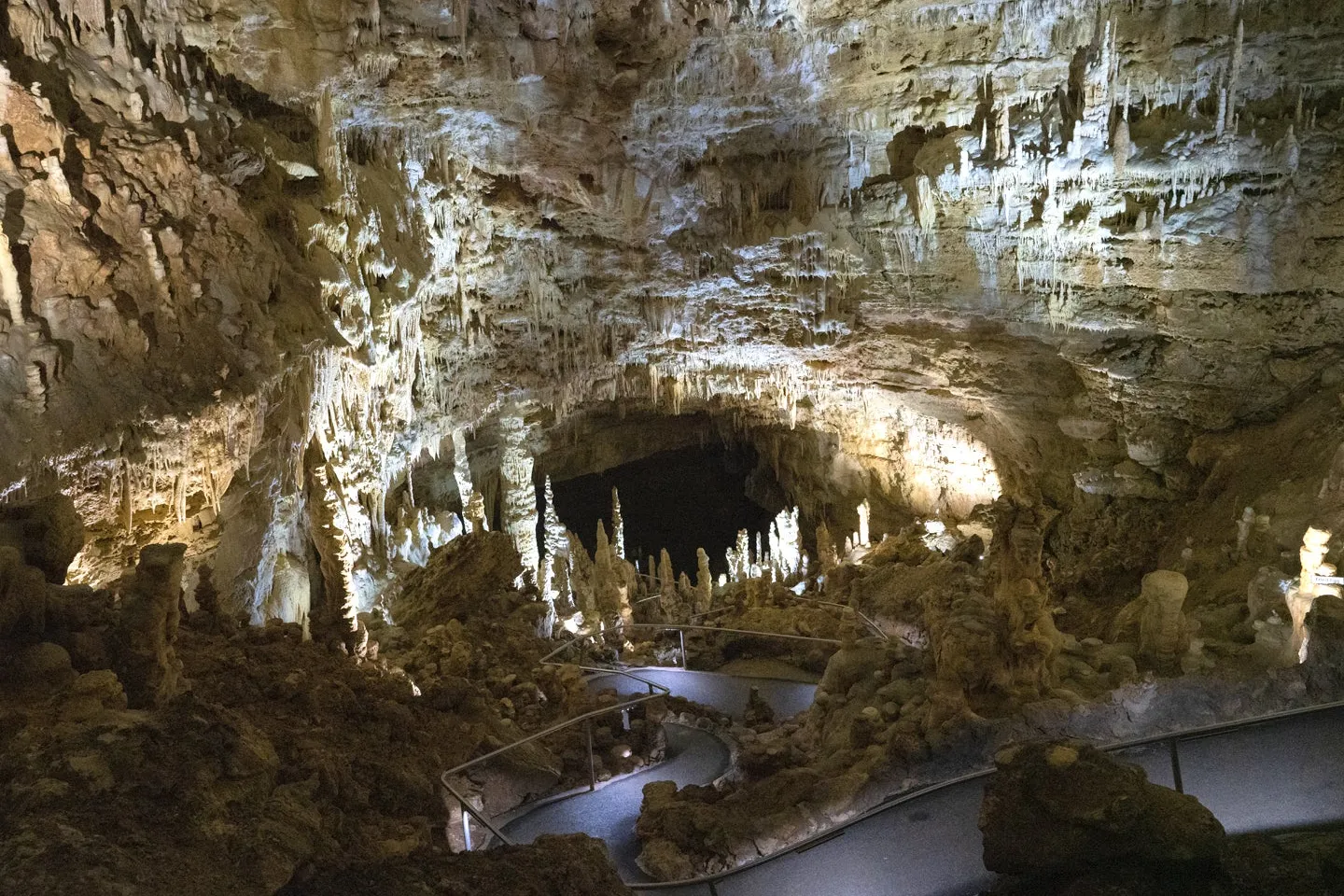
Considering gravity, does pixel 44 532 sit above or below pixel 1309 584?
above

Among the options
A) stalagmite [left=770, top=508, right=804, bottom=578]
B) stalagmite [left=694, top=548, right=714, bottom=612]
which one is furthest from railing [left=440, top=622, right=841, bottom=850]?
stalagmite [left=770, top=508, right=804, bottom=578]

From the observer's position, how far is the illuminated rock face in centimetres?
805

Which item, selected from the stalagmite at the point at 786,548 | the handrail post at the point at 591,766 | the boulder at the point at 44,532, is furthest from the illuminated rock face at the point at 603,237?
the handrail post at the point at 591,766

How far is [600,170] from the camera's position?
42.8 ft

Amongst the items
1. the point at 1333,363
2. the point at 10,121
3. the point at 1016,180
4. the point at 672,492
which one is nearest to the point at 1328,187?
the point at 1333,363

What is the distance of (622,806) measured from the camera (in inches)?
282

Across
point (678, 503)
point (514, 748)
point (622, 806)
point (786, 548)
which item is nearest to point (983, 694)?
point (622, 806)

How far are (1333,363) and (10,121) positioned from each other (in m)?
14.1

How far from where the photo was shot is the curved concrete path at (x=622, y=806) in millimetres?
6508

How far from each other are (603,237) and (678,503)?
1337 centimetres

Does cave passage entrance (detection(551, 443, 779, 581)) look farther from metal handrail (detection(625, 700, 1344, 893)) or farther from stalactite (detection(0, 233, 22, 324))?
metal handrail (detection(625, 700, 1344, 893))

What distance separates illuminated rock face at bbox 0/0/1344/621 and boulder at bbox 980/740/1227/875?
644cm

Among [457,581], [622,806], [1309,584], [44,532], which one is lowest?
[457,581]

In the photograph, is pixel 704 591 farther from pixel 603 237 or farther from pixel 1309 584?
pixel 1309 584
